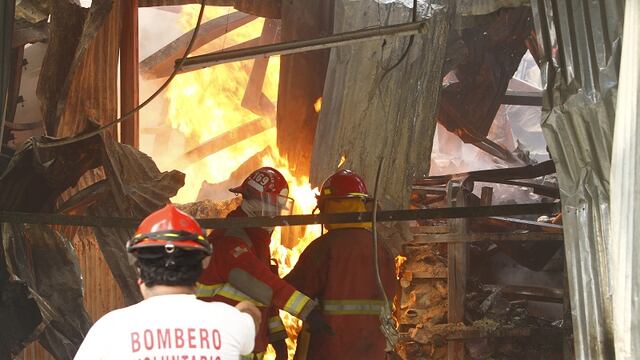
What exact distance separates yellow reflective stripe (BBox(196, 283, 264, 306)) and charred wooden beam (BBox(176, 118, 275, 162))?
5863mm

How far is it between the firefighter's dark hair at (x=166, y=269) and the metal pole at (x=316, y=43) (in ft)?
9.83

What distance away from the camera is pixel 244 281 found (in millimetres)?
5957

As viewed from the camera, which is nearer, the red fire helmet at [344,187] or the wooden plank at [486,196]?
the red fire helmet at [344,187]

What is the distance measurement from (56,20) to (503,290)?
531cm

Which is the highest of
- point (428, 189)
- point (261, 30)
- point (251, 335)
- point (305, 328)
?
point (261, 30)

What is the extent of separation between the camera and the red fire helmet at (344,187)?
21.3ft

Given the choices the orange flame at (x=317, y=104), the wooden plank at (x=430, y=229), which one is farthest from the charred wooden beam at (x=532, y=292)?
the orange flame at (x=317, y=104)

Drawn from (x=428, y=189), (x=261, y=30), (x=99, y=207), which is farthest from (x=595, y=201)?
(x=261, y=30)

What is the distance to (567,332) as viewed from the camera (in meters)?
8.13

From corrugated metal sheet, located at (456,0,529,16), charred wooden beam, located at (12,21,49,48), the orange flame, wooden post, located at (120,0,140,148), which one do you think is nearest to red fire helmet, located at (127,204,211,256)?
charred wooden beam, located at (12,21,49,48)

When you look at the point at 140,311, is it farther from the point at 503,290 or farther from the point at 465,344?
the point at 503,290

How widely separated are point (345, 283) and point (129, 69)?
147 inches

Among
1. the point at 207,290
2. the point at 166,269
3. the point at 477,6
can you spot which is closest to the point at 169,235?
the point at 166,269

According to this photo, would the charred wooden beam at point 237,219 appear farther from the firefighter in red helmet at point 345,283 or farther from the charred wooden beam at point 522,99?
the charred wooden beam at point 522,99
